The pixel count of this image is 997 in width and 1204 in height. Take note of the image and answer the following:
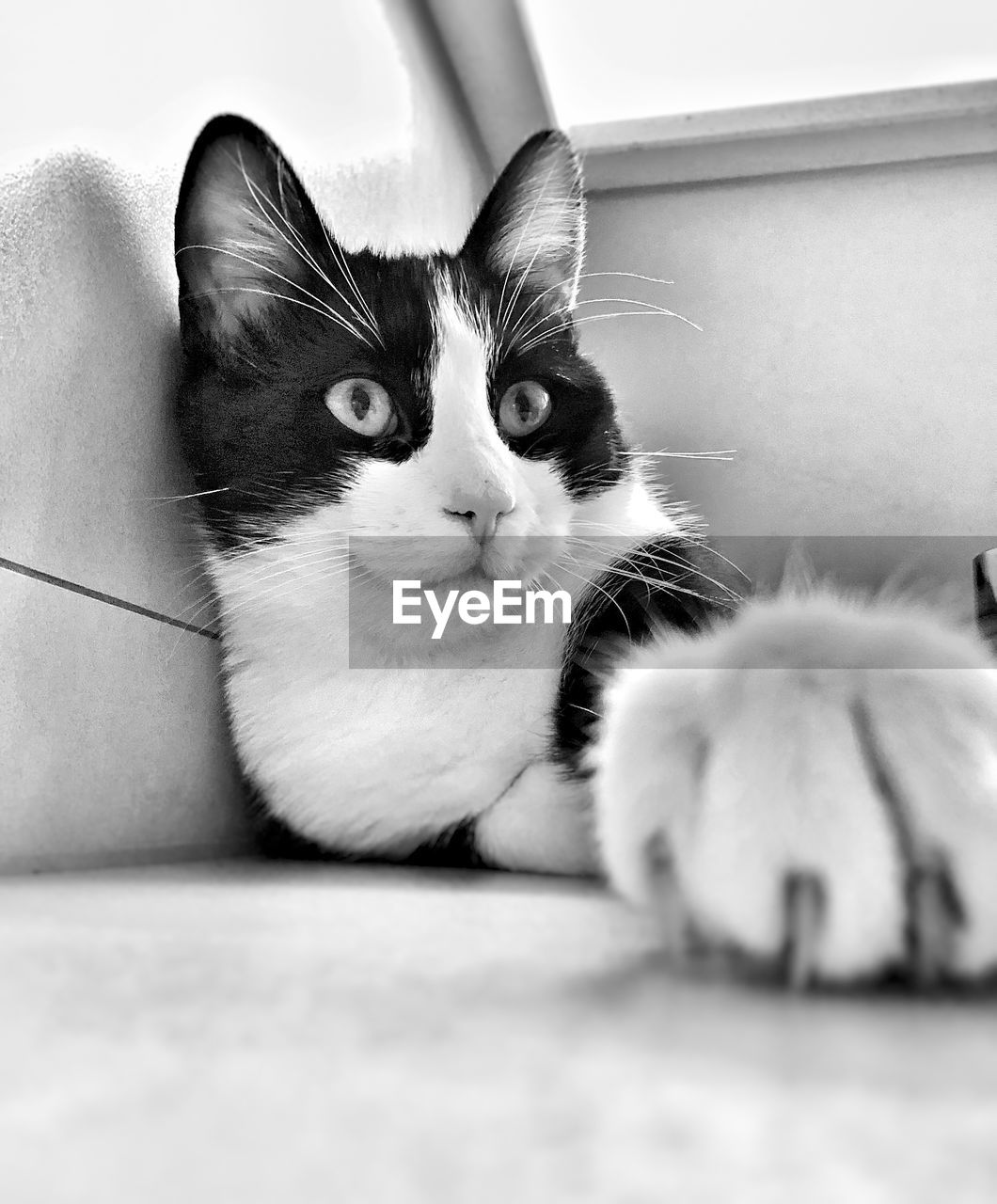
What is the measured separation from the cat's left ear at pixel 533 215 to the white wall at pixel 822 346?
662 mm

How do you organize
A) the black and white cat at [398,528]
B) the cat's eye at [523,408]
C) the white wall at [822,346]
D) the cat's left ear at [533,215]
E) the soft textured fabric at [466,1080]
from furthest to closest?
the white wall at [822,346], the cat's left ear at [533,215], the cat's eye at [523,408], the black and white cat at [398,528], the soft textured fabric at [466,1080]

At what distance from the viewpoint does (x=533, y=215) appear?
112cm

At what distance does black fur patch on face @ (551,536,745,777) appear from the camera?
0.78m

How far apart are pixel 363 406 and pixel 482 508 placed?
0.15 m

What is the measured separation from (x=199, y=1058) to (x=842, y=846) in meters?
0.23

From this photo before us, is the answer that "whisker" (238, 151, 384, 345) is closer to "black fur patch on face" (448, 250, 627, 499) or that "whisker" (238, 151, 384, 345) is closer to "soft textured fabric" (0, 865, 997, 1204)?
"black fur patch on face" (448, 250, 627, 499)

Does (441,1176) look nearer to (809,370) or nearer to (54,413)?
(54,413)

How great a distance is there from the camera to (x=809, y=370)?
1.78m

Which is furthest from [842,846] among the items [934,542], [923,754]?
[934,542]

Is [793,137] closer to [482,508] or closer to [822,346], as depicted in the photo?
[822,346]

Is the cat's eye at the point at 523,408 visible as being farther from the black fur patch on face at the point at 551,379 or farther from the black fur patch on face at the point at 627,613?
the black fur patch on face at the point at 627,613

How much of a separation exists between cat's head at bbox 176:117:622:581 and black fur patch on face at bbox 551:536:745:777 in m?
0.08

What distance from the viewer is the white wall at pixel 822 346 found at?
1.71m

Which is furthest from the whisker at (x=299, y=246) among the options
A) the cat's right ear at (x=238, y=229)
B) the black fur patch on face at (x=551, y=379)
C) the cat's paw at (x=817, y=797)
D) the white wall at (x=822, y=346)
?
the white wall at (x=822, y=346)
